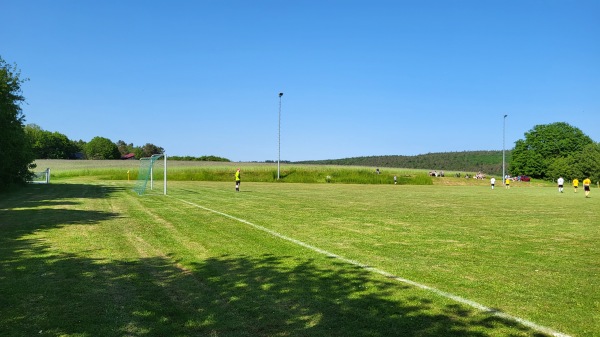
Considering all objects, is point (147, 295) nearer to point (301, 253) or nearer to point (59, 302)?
point (59, 302)

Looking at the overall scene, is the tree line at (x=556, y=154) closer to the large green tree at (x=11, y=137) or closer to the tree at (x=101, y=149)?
the large green tree at (x=11, y=137)

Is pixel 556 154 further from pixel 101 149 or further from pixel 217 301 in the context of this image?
pixel 101 149

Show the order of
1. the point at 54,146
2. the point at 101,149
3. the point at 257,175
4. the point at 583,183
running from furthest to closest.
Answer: the point at 101,149 → the point at 54,146 → the point at 257,175 → the point at 583,183

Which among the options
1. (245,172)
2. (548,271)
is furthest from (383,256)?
(245,172)

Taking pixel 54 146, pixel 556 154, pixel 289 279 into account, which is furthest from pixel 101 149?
pixel 289 279

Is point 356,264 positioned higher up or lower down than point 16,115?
lower down

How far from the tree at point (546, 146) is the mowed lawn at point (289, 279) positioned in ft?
328

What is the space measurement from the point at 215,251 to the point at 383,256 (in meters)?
3.33

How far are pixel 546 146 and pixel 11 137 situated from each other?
344 ft

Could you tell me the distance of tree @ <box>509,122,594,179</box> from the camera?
10131 cm

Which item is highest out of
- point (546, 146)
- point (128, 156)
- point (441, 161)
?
point (546, 146)

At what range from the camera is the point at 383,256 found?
28.6 feet

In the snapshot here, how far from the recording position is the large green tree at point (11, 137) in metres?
28.1

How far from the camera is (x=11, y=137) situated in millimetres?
28875
